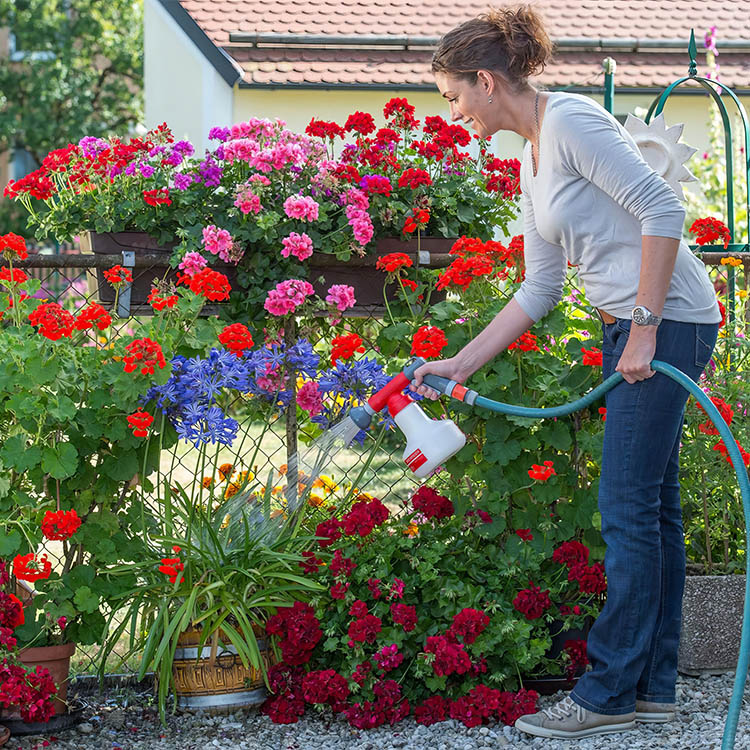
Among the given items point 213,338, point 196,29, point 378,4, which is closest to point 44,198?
point 213,338

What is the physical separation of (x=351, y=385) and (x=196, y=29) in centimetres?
709

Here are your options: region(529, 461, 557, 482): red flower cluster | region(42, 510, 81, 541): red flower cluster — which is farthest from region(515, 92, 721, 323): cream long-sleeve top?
region(42, 510, 81, 541): red flower cluster

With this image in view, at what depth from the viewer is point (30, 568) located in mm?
2408

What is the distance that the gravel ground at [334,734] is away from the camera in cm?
235

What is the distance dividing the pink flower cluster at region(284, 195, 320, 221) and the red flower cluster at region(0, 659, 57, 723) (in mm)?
1384

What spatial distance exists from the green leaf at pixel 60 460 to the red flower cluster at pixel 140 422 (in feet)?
0.53

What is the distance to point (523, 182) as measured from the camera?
94.0 inches

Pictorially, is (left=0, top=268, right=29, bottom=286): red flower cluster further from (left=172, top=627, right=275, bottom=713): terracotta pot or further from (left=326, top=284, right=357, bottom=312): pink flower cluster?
(left=172, top=627, right=275, bottom=713): terracotta pot

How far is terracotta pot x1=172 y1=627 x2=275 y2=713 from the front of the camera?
253 cm

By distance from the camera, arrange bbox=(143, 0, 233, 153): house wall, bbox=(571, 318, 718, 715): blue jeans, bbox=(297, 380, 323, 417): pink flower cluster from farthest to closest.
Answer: bbox=(143, 0, 233, 153): house wall
bbox=(297, 380, 323, 417): pink flower cluster
bbox=(571, 318, 718, 715): blue jeans

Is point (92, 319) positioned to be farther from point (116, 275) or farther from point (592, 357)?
point (592, 357)

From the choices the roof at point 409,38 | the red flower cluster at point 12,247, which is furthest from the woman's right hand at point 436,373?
the roof at point 409,38

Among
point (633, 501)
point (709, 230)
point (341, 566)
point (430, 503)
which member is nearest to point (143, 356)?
point (341, 566)

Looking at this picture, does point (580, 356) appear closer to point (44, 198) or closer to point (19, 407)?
point (19, 407)
